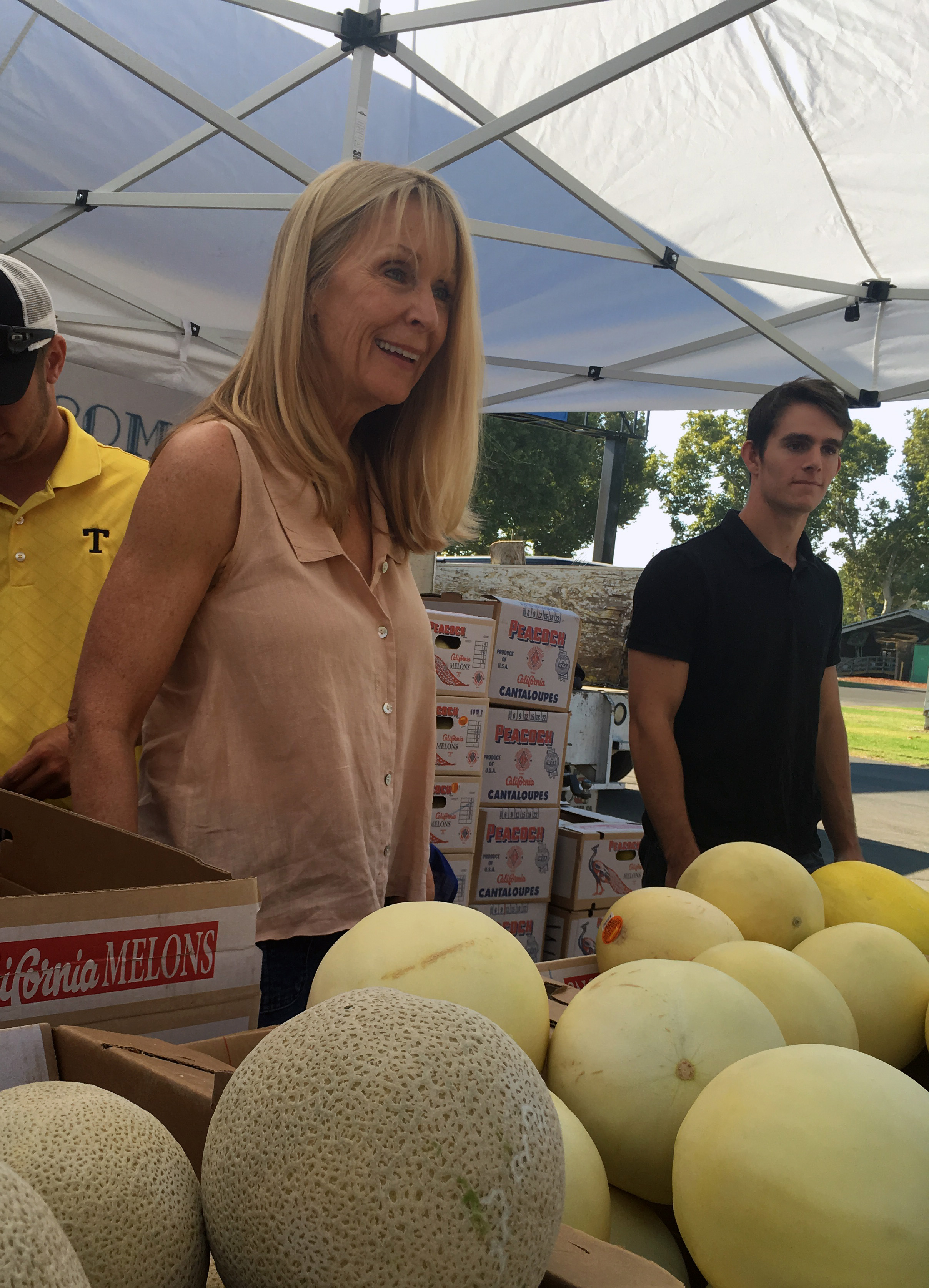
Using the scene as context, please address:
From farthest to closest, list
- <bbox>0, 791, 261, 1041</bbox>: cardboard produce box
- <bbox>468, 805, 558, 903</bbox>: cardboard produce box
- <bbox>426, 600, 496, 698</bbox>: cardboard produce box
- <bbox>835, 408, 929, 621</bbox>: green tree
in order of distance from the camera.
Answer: <bbox>835, 408, 929, 621</bbox>: green tree
<bbox>468, 805, 558, 903</bbox>: cardboard produce box
<bbox>426, 600, 496, 698</bbox>: cardboard produce box
<bbox>0, 791, 261, 1041</bbox>: cardboard produce box

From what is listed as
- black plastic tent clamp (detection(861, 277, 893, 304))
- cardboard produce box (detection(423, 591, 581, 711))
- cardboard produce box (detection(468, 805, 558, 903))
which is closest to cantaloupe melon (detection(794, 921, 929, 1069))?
cardboard produce box (detection(423, 591, 581, 711))

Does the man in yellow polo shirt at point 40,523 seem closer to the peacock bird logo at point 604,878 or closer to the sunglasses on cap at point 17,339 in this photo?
the sunglasses on cap at point 17,339

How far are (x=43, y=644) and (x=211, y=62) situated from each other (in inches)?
128

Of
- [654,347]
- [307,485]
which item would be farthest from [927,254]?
[307,485]

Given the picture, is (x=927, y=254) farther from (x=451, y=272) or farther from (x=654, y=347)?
(x=451, y=272)

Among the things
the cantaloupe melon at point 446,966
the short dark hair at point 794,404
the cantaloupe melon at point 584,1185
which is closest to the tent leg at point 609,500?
the short dark hair at point 794,404

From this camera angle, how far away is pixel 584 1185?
784 millimetres

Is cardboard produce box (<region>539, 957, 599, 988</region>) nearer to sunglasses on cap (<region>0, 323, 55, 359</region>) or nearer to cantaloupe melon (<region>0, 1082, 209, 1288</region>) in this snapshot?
cantaloupe melon (<region>0, 1082, 209, 1288</region>)

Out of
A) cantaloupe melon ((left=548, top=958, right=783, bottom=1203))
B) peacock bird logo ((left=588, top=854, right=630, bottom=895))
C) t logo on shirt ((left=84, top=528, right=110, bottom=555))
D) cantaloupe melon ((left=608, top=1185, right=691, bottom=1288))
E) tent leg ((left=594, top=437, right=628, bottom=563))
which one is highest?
tent leg ((left=594, top=437, right=628, bottom=563))

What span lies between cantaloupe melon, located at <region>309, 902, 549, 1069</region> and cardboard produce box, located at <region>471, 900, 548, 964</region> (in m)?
3.51

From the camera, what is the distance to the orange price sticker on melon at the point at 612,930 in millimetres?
1257

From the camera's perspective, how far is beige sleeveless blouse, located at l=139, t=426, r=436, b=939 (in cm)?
138

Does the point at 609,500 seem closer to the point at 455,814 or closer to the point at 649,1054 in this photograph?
the point at 455,814

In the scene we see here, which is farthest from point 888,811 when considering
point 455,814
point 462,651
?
point 462,651
